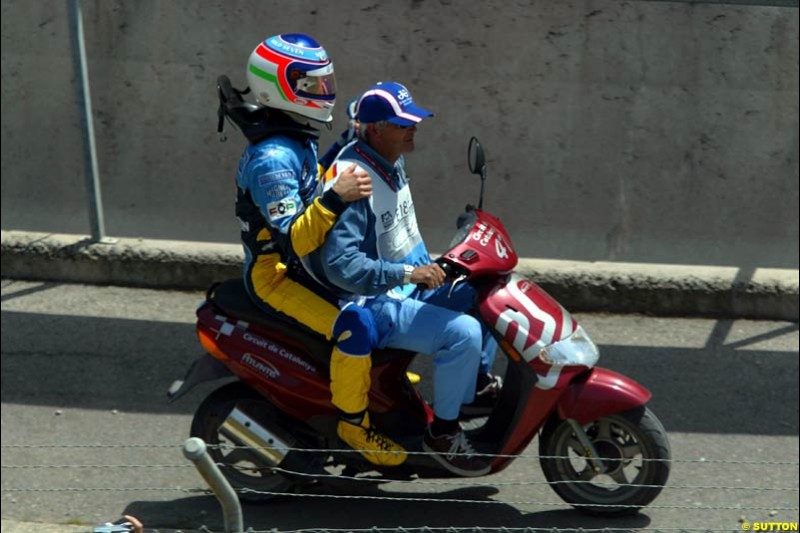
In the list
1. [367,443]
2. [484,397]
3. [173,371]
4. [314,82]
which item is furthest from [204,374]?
[173,371]

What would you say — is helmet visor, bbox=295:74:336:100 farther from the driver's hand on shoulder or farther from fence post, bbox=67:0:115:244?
fence post, bbox=67:0:115:244

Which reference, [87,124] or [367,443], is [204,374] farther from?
[87,124]

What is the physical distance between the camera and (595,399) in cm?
443

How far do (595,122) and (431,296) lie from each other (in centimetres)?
224

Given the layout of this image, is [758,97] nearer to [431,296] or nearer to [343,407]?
[431,296]

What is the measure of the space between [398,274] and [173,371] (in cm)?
214

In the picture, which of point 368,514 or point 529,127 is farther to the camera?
point 529,127

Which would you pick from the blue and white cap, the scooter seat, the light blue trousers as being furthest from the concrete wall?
the light blue trousers

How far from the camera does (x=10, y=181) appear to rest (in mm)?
6863

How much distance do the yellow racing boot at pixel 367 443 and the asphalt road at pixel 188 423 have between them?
208mm

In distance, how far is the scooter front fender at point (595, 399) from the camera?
4.43 m

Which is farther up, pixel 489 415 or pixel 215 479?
pixel 215 479

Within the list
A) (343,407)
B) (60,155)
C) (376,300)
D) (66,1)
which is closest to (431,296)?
(376,300)

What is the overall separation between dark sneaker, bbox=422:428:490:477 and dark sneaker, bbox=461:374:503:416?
0.83 ft
